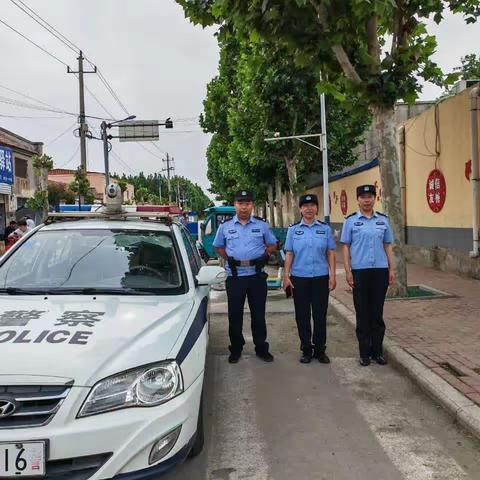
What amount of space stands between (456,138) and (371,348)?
24.3 feet

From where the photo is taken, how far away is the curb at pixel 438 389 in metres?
3.88

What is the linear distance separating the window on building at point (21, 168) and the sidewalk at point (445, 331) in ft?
94.6

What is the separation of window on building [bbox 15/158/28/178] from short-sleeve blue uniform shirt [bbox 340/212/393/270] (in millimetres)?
31942

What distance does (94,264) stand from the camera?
13.5 ft

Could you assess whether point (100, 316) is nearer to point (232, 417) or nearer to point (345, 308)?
point (232, 417)

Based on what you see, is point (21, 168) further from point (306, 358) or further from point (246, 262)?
point (306, 358)

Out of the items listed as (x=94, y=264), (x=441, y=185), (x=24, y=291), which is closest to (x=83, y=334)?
(x=24, y=291)

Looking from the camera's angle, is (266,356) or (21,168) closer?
(266,356)

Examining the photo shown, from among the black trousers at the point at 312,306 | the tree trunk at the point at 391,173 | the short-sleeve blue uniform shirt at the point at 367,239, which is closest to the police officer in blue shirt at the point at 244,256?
the black trousers at the point at 312,306

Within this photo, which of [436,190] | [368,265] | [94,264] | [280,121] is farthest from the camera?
[280,121]

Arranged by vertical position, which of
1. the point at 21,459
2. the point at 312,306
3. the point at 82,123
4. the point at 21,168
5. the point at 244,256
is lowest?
the point at 21,459

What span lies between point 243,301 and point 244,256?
482 mm

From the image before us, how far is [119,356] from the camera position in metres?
2.78

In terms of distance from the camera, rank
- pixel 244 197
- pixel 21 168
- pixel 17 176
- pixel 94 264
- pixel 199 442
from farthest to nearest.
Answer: pixel 21 168, pixel 17 176, pixel 244 197, pixel 94 264, pixel 199 442
